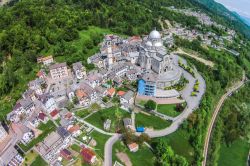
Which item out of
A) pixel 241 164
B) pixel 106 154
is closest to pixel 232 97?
pixel 241 164

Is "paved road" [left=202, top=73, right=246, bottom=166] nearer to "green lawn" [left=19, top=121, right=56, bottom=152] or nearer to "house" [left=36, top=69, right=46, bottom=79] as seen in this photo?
"green lawn" [left=19, top=121, right=56, bottom=152]

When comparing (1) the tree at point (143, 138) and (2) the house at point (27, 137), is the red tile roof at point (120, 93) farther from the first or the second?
(2) the house at point (27, 137)

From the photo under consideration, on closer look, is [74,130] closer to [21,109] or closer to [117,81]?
[21,109]

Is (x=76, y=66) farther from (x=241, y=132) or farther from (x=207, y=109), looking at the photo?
(x=241, y=132)

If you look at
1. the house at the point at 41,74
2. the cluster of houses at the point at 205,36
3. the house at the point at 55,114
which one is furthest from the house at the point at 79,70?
the cluster of houses at the point at 205,36

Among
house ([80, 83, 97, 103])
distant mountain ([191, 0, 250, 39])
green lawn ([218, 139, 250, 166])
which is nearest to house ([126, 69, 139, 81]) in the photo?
house ([80, 83, 97, 103])

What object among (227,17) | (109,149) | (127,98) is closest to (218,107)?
(127,98)
